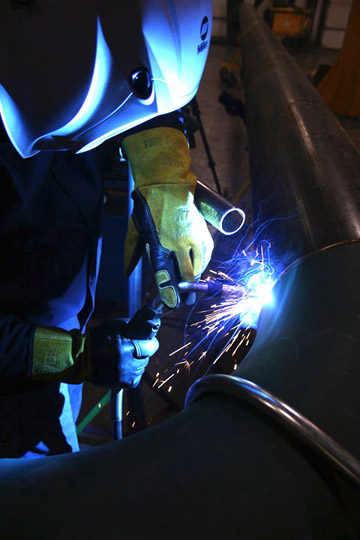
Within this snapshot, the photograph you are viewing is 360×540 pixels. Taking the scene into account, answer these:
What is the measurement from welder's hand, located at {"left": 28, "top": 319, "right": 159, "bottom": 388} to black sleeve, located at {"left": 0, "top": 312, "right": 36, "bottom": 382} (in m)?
0.02

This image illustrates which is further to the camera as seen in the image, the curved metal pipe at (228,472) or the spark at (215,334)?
the spark at (215,334)

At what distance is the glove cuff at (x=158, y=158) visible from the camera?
1.18 m

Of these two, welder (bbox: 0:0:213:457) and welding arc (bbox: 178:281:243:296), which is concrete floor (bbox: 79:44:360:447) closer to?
welder (bbox: 0:0:213:457)

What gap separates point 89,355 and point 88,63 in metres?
0.78

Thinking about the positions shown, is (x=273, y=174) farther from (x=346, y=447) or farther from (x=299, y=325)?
(x=346, y=447)

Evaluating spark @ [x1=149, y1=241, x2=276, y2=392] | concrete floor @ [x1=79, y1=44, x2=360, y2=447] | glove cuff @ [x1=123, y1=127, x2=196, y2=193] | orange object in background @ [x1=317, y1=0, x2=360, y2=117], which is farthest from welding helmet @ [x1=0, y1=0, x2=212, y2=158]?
orange object in background @ [x1=317, y1=0, x2=360, y2=117]

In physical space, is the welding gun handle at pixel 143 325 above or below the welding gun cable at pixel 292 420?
below

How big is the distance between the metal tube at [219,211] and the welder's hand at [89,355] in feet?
A: 1.50

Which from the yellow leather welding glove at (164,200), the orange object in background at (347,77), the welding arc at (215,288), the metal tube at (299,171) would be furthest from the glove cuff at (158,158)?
the orange object in background at (347,77)

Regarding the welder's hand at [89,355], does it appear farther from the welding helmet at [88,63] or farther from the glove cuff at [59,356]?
the welding helmet at [88,63]

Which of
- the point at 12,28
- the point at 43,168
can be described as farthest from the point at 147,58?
the point at 43,168

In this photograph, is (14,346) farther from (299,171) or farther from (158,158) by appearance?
(299,171)

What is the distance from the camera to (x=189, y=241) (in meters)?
1.21

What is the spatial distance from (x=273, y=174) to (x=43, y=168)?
69 cm
